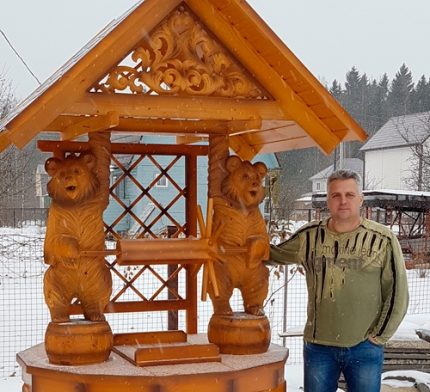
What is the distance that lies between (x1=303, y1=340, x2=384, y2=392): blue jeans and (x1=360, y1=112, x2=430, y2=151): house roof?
29124mm

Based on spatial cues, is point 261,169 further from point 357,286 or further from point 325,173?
point 325,173

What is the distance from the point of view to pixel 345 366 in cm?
323

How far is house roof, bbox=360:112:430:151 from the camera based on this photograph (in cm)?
3234

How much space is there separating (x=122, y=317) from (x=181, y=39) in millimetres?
5732

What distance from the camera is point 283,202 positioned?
12.7 m

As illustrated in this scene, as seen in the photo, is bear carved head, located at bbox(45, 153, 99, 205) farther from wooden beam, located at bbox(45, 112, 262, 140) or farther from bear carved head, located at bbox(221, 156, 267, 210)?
bear carved head, located at bbox(221, 156, 267, 210)

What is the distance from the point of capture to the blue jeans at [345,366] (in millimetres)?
3172

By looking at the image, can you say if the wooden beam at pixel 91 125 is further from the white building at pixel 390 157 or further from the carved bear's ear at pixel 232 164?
the white building at pixel 390 157

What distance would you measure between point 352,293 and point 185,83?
1.30 meters

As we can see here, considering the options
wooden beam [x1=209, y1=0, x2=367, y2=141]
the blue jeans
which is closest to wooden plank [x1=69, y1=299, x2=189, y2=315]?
the blue jeans

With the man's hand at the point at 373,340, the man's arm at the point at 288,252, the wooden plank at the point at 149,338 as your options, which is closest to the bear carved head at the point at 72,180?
the wooden plank at the point at 149,338

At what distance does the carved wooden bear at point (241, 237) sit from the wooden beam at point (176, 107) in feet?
1.12

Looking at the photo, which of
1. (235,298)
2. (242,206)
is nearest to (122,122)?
(242,206)

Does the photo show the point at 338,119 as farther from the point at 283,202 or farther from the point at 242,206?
the point at 283,202
